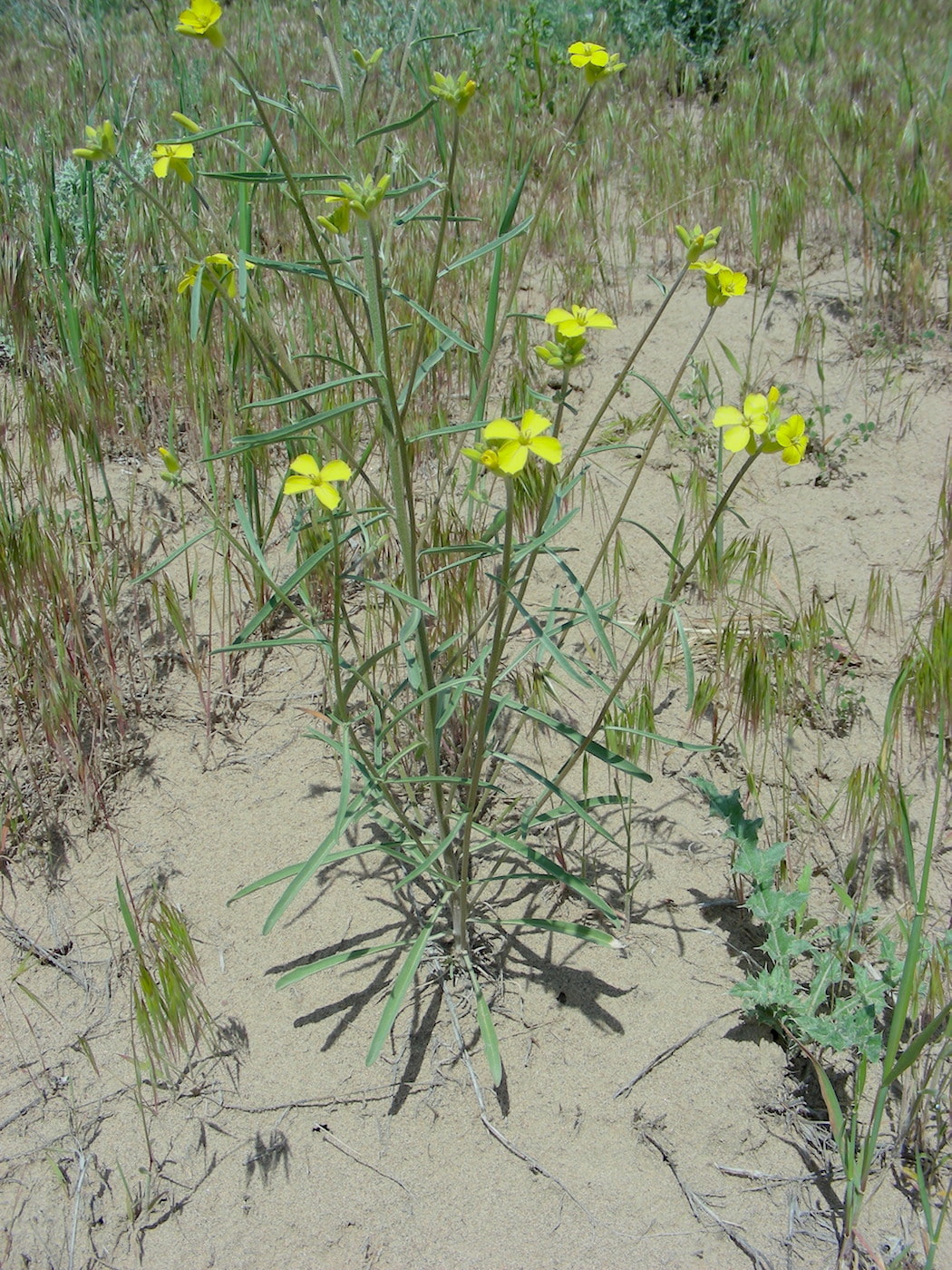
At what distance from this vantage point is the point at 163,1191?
142 centimetres

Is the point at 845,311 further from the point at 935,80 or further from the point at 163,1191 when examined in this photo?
the point at 163,1191

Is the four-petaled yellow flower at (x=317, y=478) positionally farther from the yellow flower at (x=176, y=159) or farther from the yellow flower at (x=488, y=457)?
the yellow flower at (x=176, y=159)

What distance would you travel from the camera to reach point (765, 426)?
45.6 inches

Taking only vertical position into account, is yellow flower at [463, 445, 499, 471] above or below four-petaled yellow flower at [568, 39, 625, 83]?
below

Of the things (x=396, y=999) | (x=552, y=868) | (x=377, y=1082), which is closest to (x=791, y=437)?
(x=552, y=868)

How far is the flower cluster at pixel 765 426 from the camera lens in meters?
1.14

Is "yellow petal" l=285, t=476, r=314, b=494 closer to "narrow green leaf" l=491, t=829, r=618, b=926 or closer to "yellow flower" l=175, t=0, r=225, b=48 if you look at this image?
"yellow flower" l=175, t=0, r=225, b=48

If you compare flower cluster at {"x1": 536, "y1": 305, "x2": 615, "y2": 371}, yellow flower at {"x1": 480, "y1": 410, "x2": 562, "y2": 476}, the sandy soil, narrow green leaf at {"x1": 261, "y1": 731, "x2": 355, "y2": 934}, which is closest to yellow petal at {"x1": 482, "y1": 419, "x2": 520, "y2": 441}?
yellow flower at {"x1": 480, "y1": 410, "x2": 562, "y2": 476}

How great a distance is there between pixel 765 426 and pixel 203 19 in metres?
0.77

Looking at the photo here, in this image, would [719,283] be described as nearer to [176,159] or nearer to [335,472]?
[335,472]

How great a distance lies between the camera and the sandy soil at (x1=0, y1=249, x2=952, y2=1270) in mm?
1366

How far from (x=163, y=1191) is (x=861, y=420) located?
247 centimetres

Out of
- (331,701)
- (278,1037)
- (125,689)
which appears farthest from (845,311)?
(278,1037)

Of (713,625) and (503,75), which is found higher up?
(503,75)
